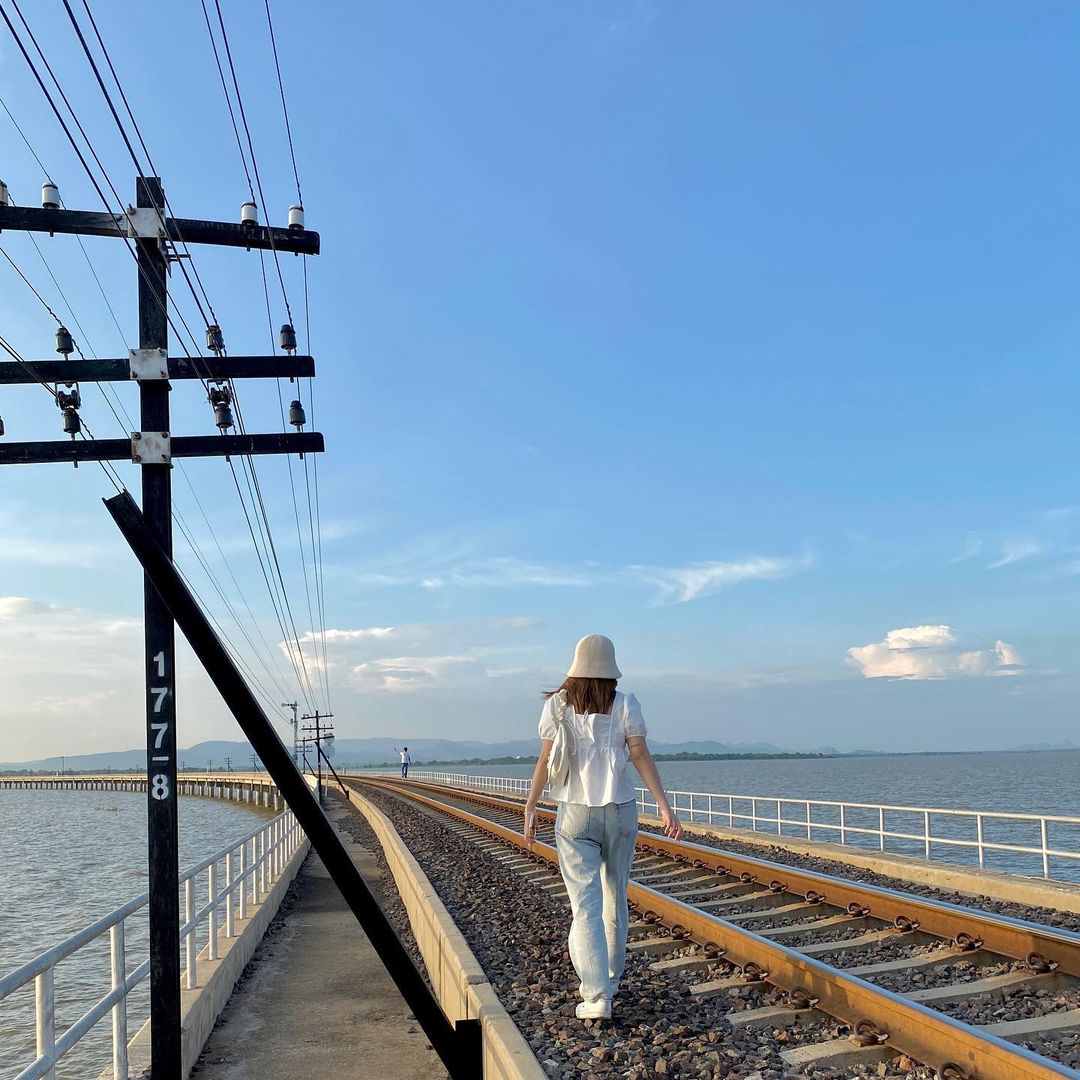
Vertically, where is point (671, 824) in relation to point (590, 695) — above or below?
below

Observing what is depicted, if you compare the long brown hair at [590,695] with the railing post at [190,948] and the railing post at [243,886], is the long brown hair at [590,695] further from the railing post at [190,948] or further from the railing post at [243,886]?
the railing post at [243,886]

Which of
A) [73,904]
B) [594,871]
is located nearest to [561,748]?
[594,871]

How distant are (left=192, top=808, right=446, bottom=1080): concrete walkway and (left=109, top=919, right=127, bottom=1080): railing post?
99 cm

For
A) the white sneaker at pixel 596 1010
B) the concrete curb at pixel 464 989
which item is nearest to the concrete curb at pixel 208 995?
the concrete curb at pixel 464 989

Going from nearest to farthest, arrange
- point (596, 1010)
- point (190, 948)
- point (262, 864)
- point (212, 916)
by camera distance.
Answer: point (596, 1010)
point (190, 948)
point (212, 916)
point (262, 864)

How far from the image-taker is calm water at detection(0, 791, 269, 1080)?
1305 centimetres

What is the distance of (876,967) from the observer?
6.91m

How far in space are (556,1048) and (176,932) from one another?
3.06m

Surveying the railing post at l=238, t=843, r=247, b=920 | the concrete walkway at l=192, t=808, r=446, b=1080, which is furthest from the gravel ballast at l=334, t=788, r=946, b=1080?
the railing post at l=238, t=843, r=247, b=920

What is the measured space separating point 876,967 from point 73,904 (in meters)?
26.8

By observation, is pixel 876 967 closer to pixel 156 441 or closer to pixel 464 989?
pixel 464 989

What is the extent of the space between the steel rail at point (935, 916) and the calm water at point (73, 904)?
736 cm

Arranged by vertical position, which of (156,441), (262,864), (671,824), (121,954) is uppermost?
(156,441)

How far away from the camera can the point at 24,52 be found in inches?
216
